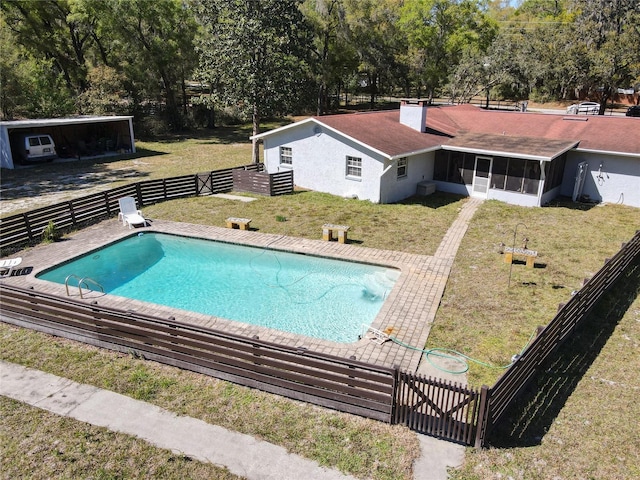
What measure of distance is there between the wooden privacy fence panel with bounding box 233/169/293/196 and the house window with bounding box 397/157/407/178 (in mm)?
5494

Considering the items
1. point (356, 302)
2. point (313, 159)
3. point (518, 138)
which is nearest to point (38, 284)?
point (356, 302)

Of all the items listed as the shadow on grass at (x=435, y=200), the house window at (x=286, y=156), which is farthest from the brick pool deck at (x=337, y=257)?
the house window at (x=286, y=156)

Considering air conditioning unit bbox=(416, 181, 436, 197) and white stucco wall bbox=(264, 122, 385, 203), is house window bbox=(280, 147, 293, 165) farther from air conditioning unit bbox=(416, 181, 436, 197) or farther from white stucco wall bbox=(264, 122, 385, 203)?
air conditioning unit bbox=(416, 181, 436, 197)

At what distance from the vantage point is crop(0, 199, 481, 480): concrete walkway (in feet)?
22.4

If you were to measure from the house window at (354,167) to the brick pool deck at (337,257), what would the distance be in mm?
5202

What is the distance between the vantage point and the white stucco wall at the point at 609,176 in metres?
21.1

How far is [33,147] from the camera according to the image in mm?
28875

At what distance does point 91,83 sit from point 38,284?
3242 cm

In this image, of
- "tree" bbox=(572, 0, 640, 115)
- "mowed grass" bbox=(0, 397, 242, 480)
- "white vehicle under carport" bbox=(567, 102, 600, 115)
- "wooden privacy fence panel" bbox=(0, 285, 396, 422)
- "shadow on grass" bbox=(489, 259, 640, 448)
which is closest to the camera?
"mowed grass" bbox=(0, 397, 242, 480)

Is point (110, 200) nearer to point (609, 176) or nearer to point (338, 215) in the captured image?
point (338, 215)

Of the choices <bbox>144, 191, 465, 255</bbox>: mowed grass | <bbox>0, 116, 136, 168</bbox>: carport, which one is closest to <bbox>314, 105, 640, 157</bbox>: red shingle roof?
<bbox>144, 191, 465, 255</bbox>: mowed grass

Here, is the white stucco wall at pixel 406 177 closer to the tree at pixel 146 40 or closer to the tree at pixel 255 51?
the tree at pixel 255 51

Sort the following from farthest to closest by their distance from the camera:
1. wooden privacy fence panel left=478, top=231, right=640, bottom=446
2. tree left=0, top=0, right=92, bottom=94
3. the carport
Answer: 1. tree left=0, top=0, right=92, bottom=94
2. the carport
3. wooden privacy fence panel left=478, top=231, right=640, bottom=446

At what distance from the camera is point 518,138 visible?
23.5 m
